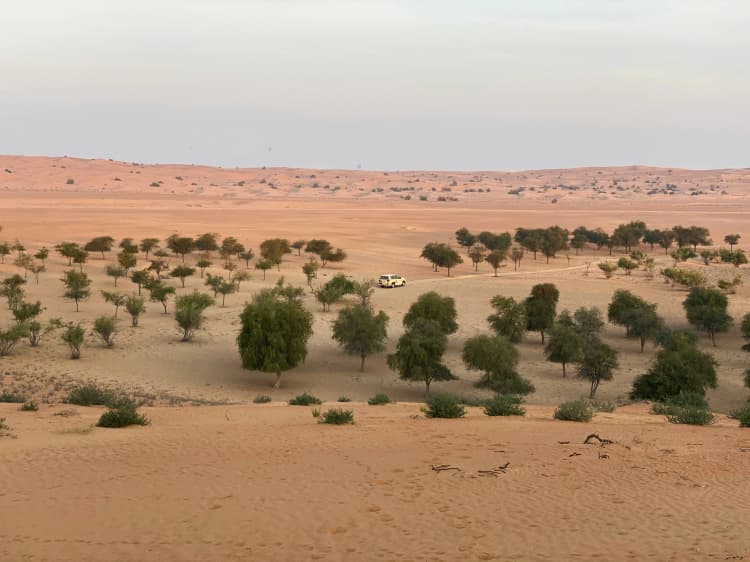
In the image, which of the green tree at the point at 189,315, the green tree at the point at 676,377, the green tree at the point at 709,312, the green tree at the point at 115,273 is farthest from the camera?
the green tree at the point at 115,273

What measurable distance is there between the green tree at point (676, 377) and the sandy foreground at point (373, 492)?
1192 cm

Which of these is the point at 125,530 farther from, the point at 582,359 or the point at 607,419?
the point at 582,359

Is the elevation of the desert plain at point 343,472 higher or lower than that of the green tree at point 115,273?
higher

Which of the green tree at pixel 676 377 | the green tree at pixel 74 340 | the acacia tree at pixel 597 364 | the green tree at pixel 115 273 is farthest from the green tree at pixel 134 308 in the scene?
the green tree at pixel 676 377

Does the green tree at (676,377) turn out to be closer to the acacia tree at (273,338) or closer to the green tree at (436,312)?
the green tree at (436,312)

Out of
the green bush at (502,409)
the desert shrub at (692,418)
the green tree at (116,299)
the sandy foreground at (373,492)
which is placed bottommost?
the green tree at (116,299)

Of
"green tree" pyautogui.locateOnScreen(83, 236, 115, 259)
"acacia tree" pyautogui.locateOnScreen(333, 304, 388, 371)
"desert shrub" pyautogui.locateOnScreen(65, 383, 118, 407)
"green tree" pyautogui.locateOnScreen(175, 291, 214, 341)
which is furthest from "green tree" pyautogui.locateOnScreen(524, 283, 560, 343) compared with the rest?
"green tree" pyautogui.locateOnScreen(83, 236, 115, 259)

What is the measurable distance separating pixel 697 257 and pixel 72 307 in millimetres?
60428

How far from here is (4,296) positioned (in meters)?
45.8

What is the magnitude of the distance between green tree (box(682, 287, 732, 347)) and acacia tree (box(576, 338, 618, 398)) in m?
11.2

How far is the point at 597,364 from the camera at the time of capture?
3186 cm

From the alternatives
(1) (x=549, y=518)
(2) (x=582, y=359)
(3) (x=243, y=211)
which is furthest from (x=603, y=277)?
(3) (x=243, y=211)

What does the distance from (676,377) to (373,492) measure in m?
20.4

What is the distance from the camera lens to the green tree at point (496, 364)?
103 feet
